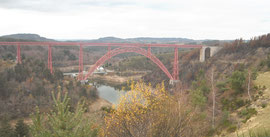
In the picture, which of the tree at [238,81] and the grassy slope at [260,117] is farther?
the tree at [238,81]

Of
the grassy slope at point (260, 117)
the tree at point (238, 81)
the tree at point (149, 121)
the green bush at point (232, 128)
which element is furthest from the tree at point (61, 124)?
the tree at point (238, 81)

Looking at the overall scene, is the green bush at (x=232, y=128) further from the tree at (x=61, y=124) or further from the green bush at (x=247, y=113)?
the tree at (x=61, y=124)

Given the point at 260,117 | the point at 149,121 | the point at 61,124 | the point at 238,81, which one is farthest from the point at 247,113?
the point at 61,124

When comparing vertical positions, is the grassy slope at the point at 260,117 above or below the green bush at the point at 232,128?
above

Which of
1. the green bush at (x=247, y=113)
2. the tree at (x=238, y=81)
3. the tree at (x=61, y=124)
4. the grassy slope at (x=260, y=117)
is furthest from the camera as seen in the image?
the tree at (x=238, y=81)

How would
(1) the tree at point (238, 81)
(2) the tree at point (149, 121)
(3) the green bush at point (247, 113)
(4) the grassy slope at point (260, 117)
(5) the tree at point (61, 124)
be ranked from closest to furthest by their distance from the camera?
1. (5) the tree at point (61, 124)
2. (2) the tree at point (149, 121)
3. (4) the grassy slope at point (260, 117)
4. (3) the green bush at point (247, 113)
5. (1) the tree at point (238, 81)

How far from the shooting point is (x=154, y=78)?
32844 millimetres

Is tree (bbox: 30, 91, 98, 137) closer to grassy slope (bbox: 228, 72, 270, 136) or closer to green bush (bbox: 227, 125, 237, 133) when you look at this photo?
grassy slope (bbox: 228, 72, 270, 136)

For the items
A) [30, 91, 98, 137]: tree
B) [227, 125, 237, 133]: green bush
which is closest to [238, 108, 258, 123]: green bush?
[227, 125, 237, 133]: green bush

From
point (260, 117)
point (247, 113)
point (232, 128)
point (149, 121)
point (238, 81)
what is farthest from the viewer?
point (238, 81)

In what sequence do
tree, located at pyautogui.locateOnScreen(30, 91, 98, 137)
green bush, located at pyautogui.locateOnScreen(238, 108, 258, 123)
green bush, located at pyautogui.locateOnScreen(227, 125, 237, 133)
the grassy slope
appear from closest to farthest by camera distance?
tree, located at pyautogui.locateOnScreen(30, 91, 98, 137)
the grassy slope
green bush, located at pyautogui.locateOnScreen(227, 125, 237, 133)
green bush, located at pyautogui.locateOnScreen(238, 108, 258, 123)

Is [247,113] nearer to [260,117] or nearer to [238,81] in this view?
[260,117]

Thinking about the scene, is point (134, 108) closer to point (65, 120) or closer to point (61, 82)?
point (65, 120)

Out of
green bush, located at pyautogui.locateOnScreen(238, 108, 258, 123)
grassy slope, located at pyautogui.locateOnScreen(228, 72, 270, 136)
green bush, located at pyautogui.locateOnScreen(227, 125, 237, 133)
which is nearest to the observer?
grassy slope, located at pyautogui.locateOnScreen(228, 72, 270, 136)
